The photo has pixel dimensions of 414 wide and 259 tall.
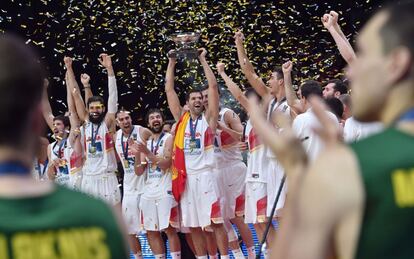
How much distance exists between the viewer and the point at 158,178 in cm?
1395

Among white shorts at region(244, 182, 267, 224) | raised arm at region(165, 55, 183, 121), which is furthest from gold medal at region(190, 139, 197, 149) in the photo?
white shorts at region(244, 182, 267, 224)

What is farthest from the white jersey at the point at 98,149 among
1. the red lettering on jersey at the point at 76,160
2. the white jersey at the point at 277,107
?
the white jersey at the point at 277,107

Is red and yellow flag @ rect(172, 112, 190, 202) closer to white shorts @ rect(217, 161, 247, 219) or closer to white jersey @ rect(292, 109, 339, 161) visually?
white shorts @ rect(217, 161, 247, 219)

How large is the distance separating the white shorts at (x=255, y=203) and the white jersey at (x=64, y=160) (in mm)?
3581

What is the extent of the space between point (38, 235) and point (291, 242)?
65 cm

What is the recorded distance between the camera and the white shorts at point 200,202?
43.1 feet

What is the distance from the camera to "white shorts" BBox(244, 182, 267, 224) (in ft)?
40.7

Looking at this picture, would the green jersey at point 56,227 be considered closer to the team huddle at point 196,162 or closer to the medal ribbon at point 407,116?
the medal ribbon at point 407,116

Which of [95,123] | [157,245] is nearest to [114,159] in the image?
[95,123]

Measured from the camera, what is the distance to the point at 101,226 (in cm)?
270

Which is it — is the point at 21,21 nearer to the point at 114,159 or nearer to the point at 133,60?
the point at 133,60

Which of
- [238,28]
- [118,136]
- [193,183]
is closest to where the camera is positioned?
[193,183]

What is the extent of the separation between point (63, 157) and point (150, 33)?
7.11 meters

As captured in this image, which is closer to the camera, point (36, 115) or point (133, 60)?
point (36, 115)
